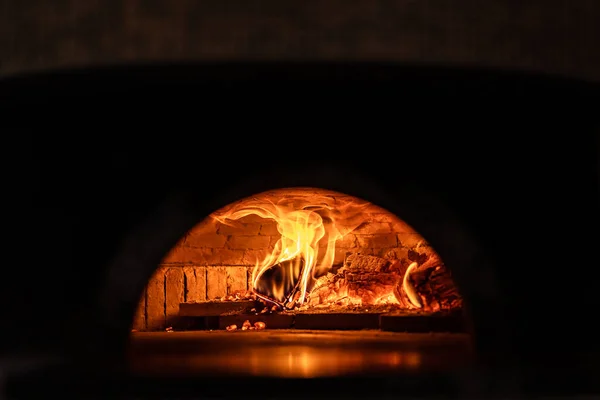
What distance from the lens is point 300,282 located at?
4.00 meters

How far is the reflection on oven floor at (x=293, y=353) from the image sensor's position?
2.57 meters

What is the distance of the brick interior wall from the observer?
4016mm

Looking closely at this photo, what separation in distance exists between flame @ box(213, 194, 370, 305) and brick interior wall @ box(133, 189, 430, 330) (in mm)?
67

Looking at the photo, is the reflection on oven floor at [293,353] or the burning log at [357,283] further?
the burning log at [357,283]

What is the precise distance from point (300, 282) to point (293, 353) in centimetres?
95

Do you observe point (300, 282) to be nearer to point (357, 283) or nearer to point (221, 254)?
point (357, 283)

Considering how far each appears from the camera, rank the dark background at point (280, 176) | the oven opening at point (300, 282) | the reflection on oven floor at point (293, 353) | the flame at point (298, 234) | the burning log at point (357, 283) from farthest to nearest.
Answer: the burning log at point (357, 283) < the flame at point (298, 234) < the oven opening at point (300, 282) < the dark background at point (280, 176) < the reflection on oven floor at point (293, 353)

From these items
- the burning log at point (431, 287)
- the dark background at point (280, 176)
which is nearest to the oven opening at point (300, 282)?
the burning log at point (431, 287)

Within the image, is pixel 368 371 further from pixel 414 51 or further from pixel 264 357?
pixel 414 51

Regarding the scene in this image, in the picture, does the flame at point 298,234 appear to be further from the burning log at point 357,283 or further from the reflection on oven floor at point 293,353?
the reflection on oven floor at point 293,353

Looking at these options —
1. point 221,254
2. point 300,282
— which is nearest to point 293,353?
point 300,282

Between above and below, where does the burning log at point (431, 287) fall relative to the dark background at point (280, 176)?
below

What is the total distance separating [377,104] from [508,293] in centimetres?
74

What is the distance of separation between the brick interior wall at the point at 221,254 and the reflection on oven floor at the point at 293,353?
0.20 m
